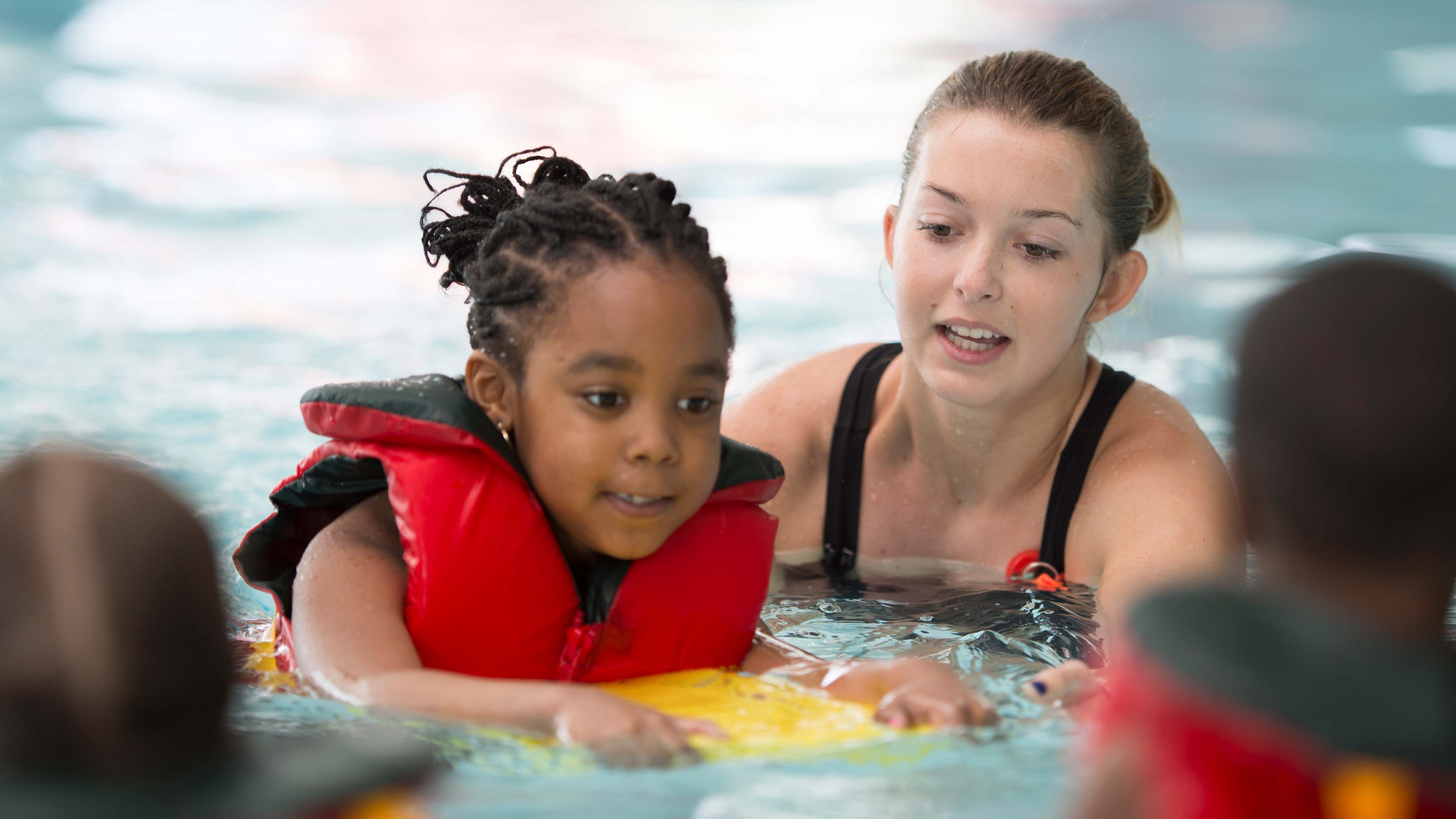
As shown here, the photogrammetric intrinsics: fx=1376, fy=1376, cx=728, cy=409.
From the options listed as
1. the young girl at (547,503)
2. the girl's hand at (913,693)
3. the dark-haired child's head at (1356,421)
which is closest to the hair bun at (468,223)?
the young girl at (547,503)

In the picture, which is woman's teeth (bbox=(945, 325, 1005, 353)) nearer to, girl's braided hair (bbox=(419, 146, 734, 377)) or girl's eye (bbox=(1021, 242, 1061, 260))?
girl's eye (bbox=(1021, 242, 1061, 260))

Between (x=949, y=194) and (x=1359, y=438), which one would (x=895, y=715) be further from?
(x=949, y=194)

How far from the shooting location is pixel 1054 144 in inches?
140

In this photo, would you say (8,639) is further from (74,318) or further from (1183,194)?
(1183,194)

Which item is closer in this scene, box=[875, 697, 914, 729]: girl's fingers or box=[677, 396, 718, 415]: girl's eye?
box=[875, 697, 914, 729]: girl's fingers

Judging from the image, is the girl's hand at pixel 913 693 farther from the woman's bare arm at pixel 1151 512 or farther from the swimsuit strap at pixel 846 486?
the swimsuit strap at pixel 846 486

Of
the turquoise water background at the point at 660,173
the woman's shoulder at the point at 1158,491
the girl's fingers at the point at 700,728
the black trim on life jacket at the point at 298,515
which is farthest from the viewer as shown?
the turquoise water background at the point at 660,173

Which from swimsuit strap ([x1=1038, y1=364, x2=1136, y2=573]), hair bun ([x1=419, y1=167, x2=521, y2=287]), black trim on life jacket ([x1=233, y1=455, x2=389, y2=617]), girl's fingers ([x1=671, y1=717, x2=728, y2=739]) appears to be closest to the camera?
girl's fingers ([x1=671, y1=717, x2=728, y2=739])

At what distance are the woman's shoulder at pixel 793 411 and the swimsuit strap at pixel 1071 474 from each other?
72 cm

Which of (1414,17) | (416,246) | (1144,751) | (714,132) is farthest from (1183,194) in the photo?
(1144,751)

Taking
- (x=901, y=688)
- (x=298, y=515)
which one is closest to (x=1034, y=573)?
(x=901, y=688)

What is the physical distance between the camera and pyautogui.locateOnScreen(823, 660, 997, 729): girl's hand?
2.33m

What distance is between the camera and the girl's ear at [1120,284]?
12.3 feet

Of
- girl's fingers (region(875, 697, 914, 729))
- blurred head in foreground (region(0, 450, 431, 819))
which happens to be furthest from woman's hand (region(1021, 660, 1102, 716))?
blurred head in foreground (region(0, 450, 431, 819))
